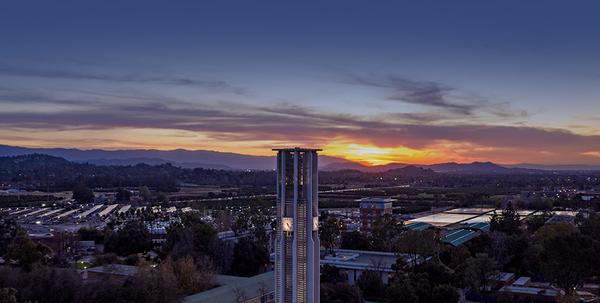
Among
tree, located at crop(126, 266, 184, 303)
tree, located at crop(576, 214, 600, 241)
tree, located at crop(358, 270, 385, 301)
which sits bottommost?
tree, located at crop(358, 270, 385, 301)

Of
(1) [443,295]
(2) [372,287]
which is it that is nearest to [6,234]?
(2) [372,287]

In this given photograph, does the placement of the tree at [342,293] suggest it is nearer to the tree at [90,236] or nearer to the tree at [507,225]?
the tree at [507,225]

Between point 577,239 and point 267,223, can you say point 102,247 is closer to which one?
point 267,223

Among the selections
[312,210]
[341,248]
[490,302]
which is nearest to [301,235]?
[312,210]

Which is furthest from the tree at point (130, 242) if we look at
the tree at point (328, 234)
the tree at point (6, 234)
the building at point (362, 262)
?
the building at point (362, 262)

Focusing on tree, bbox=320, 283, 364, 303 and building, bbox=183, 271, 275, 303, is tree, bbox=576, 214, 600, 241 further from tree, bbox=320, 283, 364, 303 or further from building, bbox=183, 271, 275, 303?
building, bbox=183, 271, 275, 303

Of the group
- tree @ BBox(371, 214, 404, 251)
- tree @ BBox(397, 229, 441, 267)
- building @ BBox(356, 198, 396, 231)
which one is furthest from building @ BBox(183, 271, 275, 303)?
building @ BBox(356, 198, 396, 231)
